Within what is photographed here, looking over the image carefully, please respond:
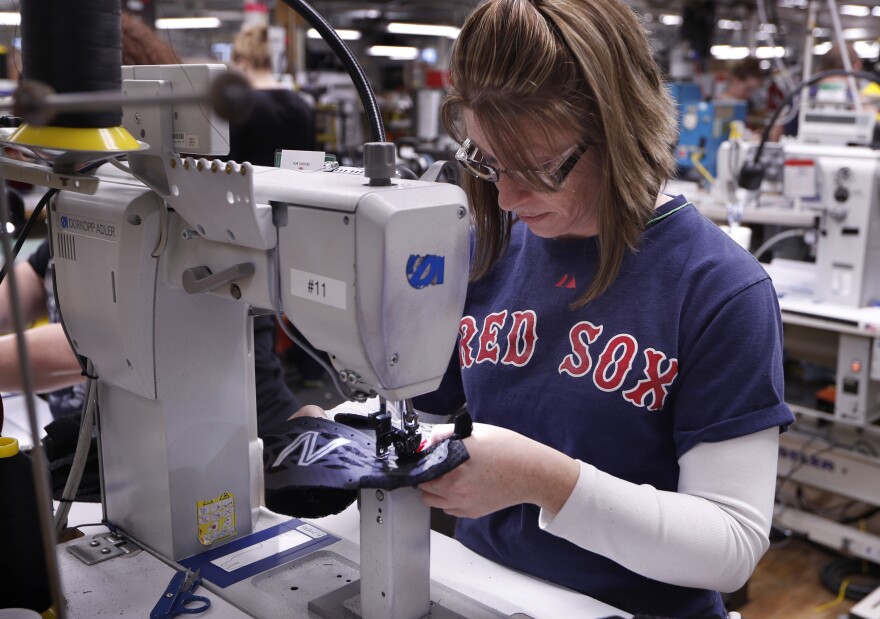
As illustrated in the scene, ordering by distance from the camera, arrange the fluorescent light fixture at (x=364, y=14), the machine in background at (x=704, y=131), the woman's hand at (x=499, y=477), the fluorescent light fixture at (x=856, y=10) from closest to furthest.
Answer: the woman's hand at (x=499, y=477)
the machine in background at (x=704, y=131)
the fluorescent light fixture at (x=856, y=10)
the fluorescent light fixture at (x=364, y=14)

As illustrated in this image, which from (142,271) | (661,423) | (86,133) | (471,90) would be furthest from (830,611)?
(86,133)

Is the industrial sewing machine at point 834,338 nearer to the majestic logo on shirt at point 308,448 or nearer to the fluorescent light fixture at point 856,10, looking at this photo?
the majestic logo on shirt at point 308,448

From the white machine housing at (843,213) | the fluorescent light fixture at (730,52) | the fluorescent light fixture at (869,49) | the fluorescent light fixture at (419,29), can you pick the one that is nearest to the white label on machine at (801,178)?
the white machine housing at (843,213)

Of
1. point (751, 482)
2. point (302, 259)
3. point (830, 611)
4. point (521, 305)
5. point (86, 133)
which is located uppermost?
point (86, 133)

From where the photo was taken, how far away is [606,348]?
103 cm

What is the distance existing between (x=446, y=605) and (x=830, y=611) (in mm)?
2041

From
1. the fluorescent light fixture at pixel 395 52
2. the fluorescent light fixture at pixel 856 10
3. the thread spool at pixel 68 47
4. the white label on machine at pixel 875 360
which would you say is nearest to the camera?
the thread spool at pixel 68 47

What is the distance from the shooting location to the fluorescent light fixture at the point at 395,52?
13.0m

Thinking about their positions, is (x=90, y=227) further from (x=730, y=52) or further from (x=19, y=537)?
(x=730, y=52)

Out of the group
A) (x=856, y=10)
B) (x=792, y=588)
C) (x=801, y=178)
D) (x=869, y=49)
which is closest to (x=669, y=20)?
(x=856, y=10)

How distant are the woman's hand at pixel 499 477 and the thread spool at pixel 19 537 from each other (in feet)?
1.34

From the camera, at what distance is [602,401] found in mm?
1021

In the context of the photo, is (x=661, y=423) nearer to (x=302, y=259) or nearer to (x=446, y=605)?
(x=446, y=605)

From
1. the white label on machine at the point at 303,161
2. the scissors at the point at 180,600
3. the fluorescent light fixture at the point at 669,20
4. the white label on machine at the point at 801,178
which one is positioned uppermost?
the fluorescent light fixture at the point at 669,20
